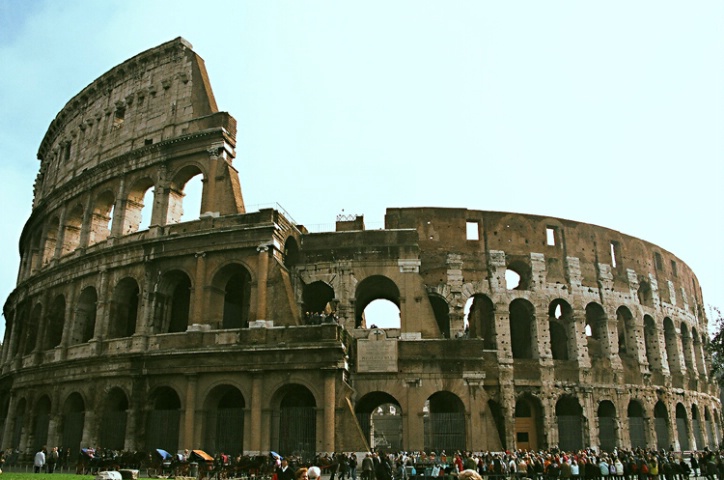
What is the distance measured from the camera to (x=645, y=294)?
2819 centimetres

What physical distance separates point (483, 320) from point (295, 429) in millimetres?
9362

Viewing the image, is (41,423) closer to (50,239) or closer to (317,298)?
(50,239)

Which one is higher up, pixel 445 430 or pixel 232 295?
pixel 232 295

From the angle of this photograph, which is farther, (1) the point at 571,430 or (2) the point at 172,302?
(1) the point at 571,430

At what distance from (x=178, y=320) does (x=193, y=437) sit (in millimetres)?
4865

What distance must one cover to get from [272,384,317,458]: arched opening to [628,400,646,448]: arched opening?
44.5 feet

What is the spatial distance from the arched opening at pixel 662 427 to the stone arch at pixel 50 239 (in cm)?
2750

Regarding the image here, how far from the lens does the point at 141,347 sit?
21.0 metres

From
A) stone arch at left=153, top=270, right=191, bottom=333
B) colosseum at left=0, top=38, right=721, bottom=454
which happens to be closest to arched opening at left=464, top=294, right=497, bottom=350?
colosseum at left=0, top=38, right=721, bottom=454

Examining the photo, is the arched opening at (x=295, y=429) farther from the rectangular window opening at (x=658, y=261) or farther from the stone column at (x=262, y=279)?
the rectangular window opening at (x=658, y=261)

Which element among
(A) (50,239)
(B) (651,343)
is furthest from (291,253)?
(B) (651,343)

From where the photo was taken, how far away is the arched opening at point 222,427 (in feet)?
64.2

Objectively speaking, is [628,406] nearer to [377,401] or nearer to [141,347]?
[377,401]

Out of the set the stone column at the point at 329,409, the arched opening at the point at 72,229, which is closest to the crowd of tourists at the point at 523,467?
the stone column at the point at 329,409
